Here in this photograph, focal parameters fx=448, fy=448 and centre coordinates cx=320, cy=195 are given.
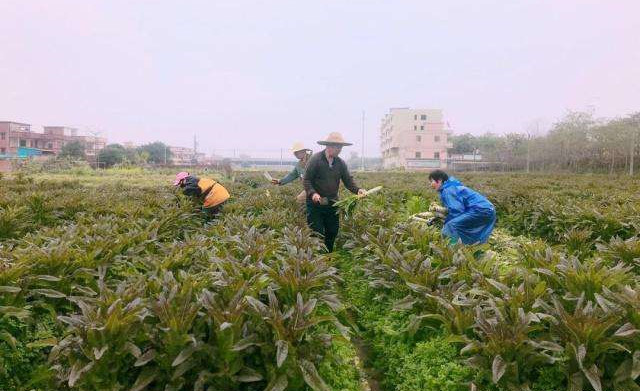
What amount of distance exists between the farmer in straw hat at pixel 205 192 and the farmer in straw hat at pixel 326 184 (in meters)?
1.74

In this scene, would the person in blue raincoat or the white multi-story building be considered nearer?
the person in blue raincoat

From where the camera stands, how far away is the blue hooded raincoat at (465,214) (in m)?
5.48

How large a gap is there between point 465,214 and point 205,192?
3.94m

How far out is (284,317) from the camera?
2.33 meters

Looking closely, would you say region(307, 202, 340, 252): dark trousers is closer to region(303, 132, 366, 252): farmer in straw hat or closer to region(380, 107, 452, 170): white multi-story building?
region(303, 132, 366, 252): farmer in straw hat

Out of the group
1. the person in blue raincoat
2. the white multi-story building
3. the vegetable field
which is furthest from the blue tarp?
the vegetable field

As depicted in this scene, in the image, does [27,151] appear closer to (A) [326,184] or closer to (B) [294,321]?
(A) [326,184]

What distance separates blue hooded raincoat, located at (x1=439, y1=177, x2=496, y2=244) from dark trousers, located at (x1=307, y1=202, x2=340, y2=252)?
5.00 feet

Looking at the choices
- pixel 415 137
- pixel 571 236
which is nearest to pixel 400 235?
pixel 571 236

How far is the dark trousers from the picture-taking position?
6082 mm

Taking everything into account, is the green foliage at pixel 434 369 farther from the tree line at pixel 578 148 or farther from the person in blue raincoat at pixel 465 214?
the tree line at pixel 578 148

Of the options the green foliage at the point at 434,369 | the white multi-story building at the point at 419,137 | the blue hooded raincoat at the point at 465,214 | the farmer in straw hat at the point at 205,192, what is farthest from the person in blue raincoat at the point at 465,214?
the white multi-story building at the point at 419,137

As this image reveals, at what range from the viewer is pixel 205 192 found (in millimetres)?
7078

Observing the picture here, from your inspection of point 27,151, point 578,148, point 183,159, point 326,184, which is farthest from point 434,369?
point 183,159
